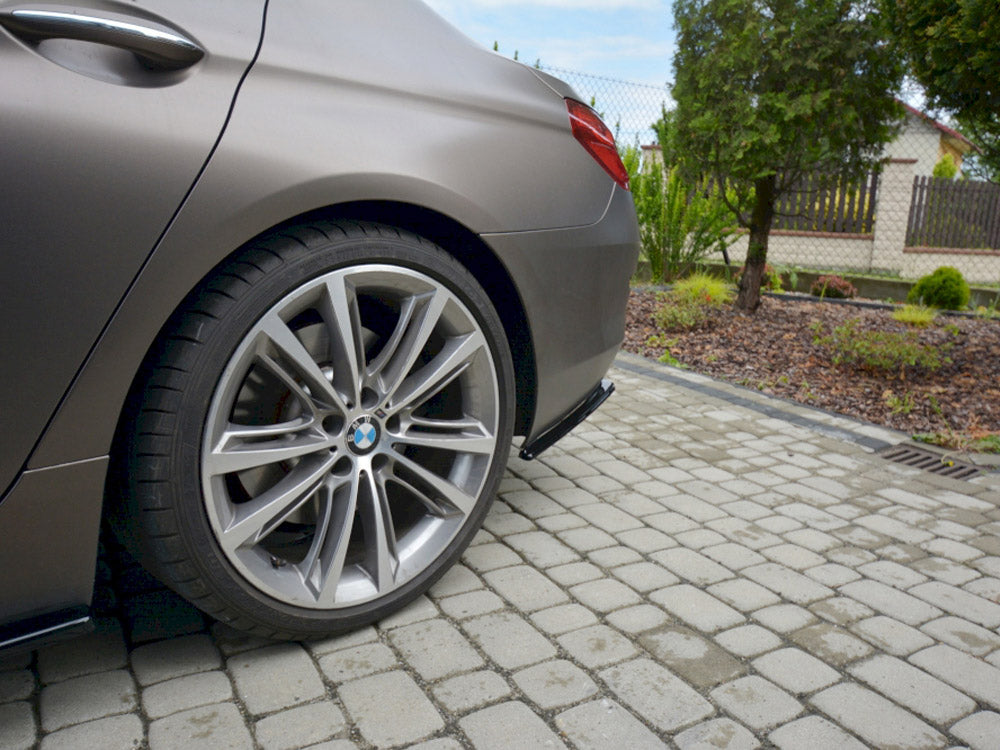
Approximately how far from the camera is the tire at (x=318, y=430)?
184 centimetres

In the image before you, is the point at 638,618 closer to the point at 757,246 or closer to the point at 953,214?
the point at 757,246

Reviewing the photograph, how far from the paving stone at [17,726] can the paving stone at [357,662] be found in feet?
2.08

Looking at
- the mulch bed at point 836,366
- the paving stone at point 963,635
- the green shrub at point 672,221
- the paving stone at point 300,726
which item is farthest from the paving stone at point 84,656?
the green shrub at point 672,221

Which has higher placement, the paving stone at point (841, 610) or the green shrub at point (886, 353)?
the green shrub at point (886, 353)

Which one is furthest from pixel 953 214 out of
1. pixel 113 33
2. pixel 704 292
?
pixel 113 33

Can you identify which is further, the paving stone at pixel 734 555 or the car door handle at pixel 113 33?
the paving stone at pixel 734 555

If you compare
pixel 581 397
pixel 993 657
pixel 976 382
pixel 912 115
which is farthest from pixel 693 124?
pixel 993 657

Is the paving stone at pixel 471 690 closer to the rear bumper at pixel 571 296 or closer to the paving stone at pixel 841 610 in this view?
the rear bumper at pixel 571 296

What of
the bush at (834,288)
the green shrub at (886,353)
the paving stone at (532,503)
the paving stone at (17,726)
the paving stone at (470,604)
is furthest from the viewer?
the bush at (834,288)

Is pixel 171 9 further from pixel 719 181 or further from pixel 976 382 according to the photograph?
pixel 719 181

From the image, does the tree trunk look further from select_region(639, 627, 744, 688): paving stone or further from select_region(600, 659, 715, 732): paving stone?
select_region(600, 659, 715, 732): paving stone

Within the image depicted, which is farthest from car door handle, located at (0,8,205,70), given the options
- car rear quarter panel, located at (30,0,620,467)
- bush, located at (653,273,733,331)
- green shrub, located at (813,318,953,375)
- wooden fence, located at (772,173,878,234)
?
wooden fence, located at (772,173,878,234)

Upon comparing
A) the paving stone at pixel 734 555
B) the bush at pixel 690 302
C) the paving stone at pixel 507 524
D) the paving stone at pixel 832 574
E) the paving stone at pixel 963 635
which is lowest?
the paving stone at pixel 963 635

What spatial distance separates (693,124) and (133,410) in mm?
6593
